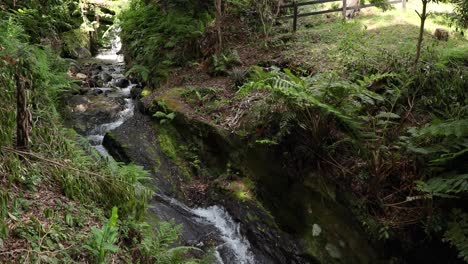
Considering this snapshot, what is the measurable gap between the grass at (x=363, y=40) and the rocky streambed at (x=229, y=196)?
9.34 ft

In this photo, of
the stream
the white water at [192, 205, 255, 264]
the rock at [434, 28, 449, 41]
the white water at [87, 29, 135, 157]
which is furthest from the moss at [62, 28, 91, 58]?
the rock at [434, 28, 449, 41]

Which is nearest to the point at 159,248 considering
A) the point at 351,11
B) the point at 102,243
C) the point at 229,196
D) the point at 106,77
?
the point at 102,243

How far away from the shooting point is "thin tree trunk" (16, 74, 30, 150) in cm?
352

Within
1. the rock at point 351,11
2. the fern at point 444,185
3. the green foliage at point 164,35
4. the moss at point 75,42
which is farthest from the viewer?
the moss at point 75,42

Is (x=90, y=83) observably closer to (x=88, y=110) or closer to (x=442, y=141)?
(x=88, y=110)

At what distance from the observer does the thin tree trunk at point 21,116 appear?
3516mm

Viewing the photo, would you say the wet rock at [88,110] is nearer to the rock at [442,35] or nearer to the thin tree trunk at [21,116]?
the thin tree trunk at [21,116]

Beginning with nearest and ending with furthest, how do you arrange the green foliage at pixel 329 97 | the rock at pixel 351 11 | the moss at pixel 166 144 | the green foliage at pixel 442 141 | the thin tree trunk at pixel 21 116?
the thin tree trunk at pixel 21 116 → the green foliage at pixel 442 141 → the green foliage at pixel 329 97 → the moss at pixel 166 144 → the rock at pixel 351 11

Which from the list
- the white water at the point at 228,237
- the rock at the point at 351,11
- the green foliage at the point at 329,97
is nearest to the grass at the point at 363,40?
the rock at the point at 351,11

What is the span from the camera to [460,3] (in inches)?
247

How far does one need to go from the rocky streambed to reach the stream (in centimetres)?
2

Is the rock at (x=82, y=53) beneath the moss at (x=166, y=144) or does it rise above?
above

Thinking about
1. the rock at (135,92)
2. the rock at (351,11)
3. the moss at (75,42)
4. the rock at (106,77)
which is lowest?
the rock at (135,92)

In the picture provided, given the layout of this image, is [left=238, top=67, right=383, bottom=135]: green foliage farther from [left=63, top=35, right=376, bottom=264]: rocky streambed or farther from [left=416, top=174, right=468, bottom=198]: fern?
[left=416, top=174, right=468, bottom=198]: fern
